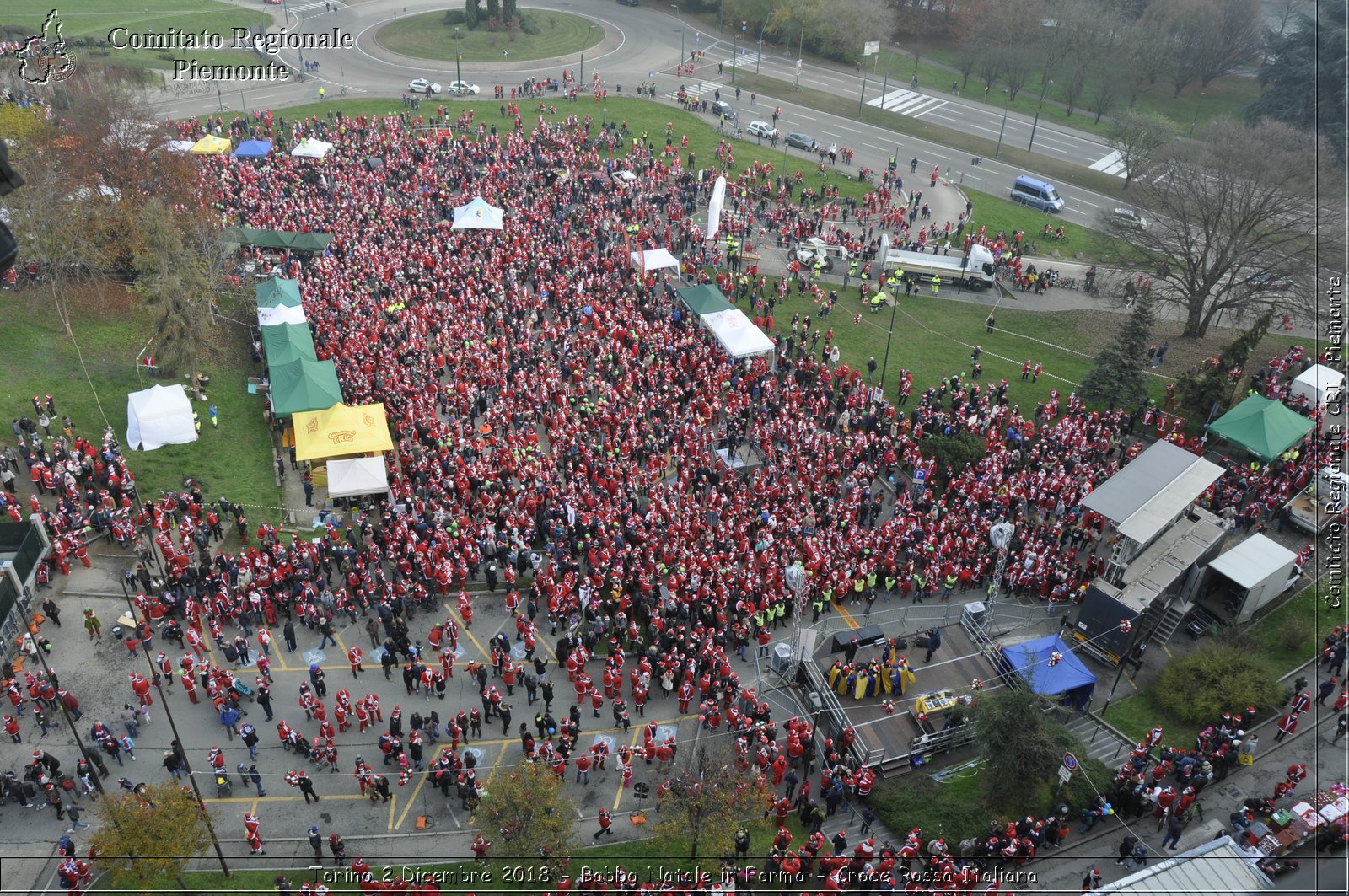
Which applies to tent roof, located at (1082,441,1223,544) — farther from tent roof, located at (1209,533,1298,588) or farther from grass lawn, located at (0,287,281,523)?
grass lawn, located at (0,287,281,523)

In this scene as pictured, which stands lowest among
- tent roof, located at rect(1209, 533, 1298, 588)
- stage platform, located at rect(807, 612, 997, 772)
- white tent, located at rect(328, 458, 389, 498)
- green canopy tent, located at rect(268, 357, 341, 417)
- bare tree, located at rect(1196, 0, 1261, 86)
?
stage platform, located at rect(807, 612, 997, 772)

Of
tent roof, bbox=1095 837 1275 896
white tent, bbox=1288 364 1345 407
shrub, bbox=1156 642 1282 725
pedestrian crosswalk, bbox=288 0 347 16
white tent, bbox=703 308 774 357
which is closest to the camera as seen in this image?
tent roof, bbox=1095 837 1275 896

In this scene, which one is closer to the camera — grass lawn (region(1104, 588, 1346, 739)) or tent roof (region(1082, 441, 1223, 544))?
grass lawn (region(1104, 588, 1346, 739))

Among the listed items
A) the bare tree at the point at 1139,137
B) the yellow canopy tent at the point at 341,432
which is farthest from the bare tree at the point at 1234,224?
the yellow canopy tent at the point at 341,432

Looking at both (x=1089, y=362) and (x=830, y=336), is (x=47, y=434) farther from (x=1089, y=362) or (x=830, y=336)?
(x=1089, y=362)

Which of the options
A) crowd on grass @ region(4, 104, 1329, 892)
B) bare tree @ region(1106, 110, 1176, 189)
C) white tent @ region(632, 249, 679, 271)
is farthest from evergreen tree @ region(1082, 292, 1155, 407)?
bare tree @ region(1106, 110, 1176, 189)

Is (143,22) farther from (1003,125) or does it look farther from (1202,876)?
(1202,876)
